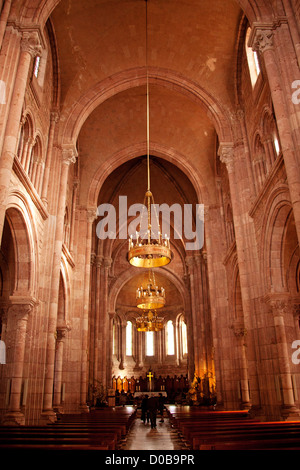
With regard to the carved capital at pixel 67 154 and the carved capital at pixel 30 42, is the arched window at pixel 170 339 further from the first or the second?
the carved capital at pixel 30 42

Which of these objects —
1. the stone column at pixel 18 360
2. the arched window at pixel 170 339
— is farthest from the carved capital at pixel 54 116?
the arched window at pixel 170 339

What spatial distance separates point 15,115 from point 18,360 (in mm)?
6840

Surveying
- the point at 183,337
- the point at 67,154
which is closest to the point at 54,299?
the point at 67,154

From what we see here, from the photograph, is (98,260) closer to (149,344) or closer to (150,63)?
(150,63)

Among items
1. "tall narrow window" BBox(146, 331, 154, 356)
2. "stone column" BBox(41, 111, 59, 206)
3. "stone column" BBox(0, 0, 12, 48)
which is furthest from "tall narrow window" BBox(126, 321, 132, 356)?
"stone column" BBox(0, 0, 12, 48)

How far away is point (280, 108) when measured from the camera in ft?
31.9

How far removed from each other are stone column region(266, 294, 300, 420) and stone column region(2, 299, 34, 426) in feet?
24.5

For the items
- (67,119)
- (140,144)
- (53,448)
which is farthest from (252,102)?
(53,448)

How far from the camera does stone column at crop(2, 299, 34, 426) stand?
10898 mm

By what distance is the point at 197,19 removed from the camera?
15.5m

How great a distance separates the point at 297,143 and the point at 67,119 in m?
10.6

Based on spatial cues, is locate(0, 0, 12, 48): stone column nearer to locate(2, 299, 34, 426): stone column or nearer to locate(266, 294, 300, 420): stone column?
locate(2, 299, 34, 426): stone column

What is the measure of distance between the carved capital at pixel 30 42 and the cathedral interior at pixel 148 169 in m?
0.04

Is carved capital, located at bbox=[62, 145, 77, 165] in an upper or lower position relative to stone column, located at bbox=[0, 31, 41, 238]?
upper
